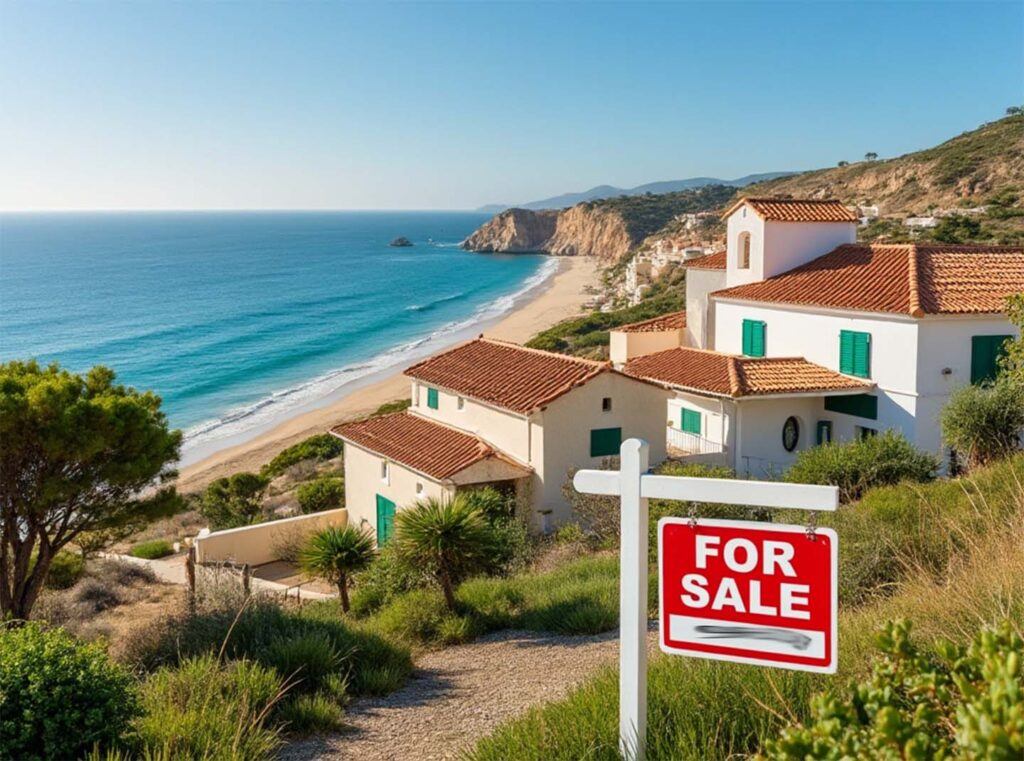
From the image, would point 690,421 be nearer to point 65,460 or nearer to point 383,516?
point 383,516

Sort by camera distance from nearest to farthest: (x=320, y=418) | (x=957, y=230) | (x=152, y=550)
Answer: (x=152, y=550), (x=957, y=230), (x=320, y=418)

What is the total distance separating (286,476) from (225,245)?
17514 cm

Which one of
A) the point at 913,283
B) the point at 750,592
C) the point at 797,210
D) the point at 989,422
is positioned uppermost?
the point at 797,210

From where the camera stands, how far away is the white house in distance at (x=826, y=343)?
21.6 meters

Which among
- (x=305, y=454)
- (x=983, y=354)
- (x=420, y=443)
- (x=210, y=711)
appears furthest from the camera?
(x=305, y=454)

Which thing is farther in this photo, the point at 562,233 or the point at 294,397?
the point at 562,233

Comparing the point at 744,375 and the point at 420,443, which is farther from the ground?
the point at 744,375

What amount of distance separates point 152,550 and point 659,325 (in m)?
16.0

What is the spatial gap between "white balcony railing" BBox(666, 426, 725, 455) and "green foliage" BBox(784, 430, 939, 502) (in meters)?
5.86

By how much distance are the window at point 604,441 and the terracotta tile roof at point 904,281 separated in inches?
254

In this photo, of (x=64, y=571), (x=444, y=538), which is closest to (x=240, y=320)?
(x=64, y=571)

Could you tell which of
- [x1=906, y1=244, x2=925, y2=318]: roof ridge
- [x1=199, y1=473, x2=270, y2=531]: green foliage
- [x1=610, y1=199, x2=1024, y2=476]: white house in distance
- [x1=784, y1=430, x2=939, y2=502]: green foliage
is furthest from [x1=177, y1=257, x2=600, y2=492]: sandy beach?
[x1=906, y1=244, x2=925, y2=318]: roof ridge

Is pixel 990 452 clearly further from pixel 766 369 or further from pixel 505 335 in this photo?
pixel 505 335

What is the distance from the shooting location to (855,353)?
22969 millimetres
